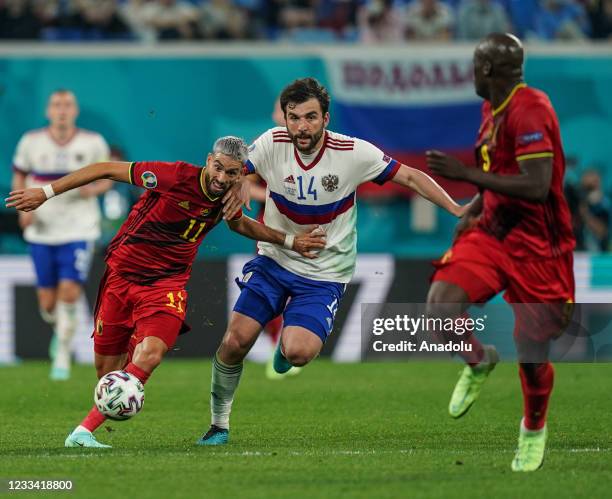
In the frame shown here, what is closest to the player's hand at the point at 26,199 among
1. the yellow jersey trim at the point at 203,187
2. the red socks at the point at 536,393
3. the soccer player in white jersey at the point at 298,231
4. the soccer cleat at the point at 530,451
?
the yellow jersey trim at the point at 203,187

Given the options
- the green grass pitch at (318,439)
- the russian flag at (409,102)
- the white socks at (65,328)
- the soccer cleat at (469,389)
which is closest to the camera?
the green grass pitch at (318,439)

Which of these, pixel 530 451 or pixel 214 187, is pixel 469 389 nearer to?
pixel 530 451

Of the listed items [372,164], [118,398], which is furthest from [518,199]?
[118,398]

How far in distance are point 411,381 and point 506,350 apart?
5.21 m

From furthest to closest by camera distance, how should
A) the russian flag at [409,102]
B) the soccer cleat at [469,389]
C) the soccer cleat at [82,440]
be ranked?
1. the russian flag at [409,102]
2. the soccer cleat at [469,389]
3. the soccer cleat at [82,440]

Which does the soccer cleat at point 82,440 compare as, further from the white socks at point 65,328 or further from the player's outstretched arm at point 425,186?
the white socks at point 65,328

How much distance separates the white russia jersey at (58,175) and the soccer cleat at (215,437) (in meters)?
5.57

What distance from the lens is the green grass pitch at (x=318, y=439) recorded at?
7215 mm

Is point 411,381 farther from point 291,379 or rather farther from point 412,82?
point 412,82

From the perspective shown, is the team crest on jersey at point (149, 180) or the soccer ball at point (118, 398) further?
the team crest on jersey at point (149, 180)

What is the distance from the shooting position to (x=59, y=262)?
46.8ft

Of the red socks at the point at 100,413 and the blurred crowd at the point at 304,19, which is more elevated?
the blurred crowd at the point at 304,19

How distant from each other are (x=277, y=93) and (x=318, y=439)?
10.7m

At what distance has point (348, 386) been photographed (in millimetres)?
13406
